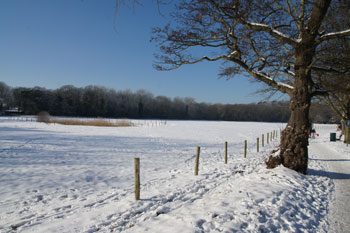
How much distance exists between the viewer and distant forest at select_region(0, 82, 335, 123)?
7722cm

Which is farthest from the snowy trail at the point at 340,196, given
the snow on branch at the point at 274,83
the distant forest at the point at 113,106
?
the distant forest at the point at 113,106

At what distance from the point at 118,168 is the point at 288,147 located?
6895 millimetres

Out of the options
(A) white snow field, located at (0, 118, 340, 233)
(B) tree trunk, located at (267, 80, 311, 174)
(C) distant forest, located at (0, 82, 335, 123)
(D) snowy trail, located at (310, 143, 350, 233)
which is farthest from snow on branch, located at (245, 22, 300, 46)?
(C) distant forest, located at (0, 82, 335, 123)

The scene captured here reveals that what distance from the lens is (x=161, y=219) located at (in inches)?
154

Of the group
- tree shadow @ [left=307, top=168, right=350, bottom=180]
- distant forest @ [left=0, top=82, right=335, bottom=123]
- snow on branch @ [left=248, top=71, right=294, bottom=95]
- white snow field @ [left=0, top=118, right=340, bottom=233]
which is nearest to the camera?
white snow field @ [left=0, top=118, right=340, bottom=233]

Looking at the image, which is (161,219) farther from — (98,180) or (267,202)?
(98,180)

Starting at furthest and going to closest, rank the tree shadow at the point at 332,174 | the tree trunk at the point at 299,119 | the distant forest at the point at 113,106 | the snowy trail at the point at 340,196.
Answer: the distant forest at the point at 113,106, the tree shadow at the point at 332,174, the tree trunk at the point at 299,119, the snowy trail at the point at 340,196

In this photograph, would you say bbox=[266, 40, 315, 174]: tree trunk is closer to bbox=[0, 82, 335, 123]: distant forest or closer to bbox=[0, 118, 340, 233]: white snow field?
bbox=[0, 118, 340, 233]: white snow field

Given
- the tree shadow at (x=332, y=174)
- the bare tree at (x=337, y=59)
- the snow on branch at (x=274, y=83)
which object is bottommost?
the tree shadow at (x=332, y=174)

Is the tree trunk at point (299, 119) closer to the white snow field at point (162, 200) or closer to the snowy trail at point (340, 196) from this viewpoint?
the white snow field at point (162, 200)

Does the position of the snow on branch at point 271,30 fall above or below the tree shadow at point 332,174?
above

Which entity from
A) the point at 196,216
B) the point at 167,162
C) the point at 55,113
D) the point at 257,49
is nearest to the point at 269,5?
the point at 257,49

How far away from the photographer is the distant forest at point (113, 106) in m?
77.2

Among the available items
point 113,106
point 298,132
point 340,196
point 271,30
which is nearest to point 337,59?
point 271,30
